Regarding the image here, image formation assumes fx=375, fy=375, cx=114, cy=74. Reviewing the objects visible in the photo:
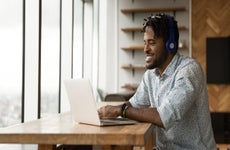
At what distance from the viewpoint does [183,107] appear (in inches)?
70.5

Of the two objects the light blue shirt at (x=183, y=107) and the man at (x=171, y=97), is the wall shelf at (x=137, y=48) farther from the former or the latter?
the light blue shirt at (x=183, y=107)

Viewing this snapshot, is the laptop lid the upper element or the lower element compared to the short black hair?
lower

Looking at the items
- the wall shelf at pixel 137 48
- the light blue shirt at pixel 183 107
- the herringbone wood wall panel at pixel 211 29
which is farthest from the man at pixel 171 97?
the herringbone wood wall panel at pixel 211 29

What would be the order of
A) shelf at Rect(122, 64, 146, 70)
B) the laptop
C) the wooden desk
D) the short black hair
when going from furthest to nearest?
1. shelf at Rect(122, 64, 146, 70)
2. the short black hair
3. the laptop
4. the wooden desk

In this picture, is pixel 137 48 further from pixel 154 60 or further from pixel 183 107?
pixel 183 107

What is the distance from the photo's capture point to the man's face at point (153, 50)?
6.91ft

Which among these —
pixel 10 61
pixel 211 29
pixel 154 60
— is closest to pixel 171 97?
pixel 154 60

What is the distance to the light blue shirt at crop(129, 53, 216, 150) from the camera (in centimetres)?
178

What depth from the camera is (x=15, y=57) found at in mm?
3289

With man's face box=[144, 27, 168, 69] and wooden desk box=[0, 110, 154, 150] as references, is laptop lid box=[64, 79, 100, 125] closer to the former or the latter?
wooden desk box=[0, 110, 154, 150]

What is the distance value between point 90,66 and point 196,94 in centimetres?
481

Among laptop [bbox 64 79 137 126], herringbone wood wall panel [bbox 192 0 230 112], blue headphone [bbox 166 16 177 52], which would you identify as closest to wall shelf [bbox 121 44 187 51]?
herringbone wood wall panel [bbox 192 0 230 112]

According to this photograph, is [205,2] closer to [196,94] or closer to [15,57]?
[15,57]

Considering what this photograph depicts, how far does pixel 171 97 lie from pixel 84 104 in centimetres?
42
